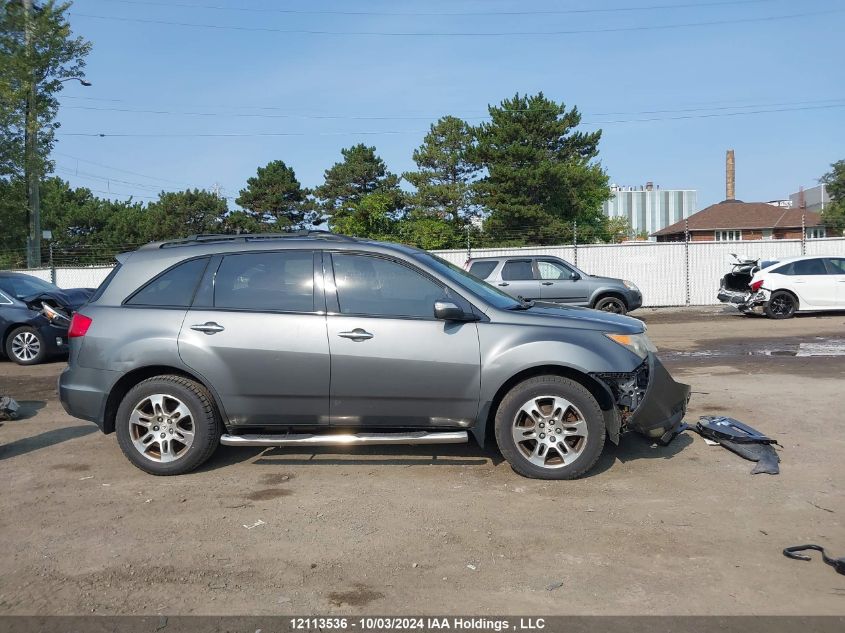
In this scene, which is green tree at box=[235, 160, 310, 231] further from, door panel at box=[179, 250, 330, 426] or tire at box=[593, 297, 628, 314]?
door panel at box=[179, 250, 330, 426]

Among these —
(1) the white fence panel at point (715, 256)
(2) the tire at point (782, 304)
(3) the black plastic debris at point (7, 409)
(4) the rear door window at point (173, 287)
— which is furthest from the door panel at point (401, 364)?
(1) the white fence panel at point (715, 256)

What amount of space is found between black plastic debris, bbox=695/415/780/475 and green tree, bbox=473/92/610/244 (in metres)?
31.8

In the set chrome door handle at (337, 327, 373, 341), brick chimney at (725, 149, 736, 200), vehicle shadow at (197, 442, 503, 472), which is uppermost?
brick chimney at (725, 149, 736, 200)

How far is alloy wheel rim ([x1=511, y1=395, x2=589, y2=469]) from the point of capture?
16.8ft

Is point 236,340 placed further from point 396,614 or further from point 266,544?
point 396,614

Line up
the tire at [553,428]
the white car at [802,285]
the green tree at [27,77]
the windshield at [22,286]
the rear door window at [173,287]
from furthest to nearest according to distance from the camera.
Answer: the green tree at [27,77]
the white car at [802,285]
the windshield at [22,286]
the rear door window at [173,287]
the tire at [553,428]

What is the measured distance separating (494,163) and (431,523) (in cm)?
3808

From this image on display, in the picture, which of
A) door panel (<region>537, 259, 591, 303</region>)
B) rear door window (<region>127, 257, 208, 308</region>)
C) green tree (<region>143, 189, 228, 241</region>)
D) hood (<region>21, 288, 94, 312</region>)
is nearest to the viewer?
rear door window (<region>127, 257, 208, 308</region>)

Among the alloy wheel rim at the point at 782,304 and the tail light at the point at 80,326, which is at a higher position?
the tail light at the point at 80,326

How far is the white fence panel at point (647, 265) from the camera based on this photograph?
75.3 feet

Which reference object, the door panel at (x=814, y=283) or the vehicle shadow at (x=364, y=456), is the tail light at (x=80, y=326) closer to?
the vehicle shadow at (x=364, y=456)

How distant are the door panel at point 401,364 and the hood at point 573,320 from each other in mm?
382

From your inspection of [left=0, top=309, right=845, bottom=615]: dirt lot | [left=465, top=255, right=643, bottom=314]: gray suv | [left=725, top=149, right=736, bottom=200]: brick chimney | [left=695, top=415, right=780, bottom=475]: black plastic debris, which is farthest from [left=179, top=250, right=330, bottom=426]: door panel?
[left=725, top=149, right=736, bottom=200]: brick chimney

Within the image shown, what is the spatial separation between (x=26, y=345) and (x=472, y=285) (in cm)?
968
